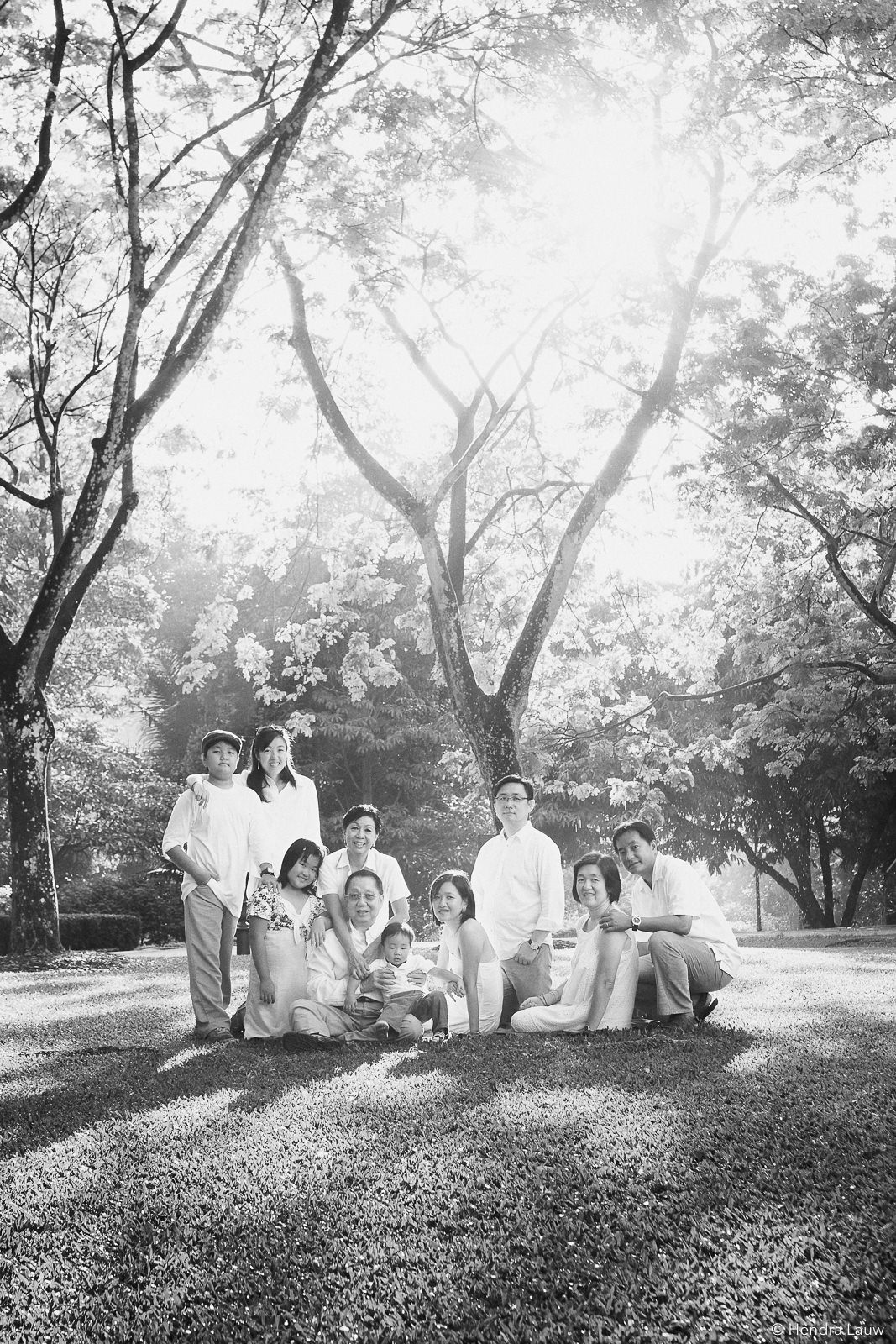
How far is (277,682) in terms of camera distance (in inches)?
1240

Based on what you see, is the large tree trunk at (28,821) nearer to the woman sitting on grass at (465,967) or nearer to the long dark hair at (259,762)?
the long dark hair at (259,762)

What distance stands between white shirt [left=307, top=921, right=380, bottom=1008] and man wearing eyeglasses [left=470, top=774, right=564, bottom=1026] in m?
1.01

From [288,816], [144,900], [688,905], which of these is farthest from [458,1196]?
[144,900]

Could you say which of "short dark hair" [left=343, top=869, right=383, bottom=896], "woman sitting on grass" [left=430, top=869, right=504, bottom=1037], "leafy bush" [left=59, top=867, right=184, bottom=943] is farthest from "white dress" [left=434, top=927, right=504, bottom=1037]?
"leafy bush" [left=59, top=867, right=184, bottom=943]

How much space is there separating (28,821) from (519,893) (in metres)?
8.39

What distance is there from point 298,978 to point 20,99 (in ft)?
34.2

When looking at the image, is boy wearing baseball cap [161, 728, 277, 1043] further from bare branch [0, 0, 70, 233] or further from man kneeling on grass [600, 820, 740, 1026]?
bare branch [0, 0, 70, 233]

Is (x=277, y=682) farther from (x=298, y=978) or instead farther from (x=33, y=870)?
(x=298, y=978)

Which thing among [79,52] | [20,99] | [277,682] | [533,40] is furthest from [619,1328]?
[277,682]

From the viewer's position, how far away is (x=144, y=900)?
23.9 meters

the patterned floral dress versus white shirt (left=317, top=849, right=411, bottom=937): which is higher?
white shirt (left=317, top=849, right=411, bottom=937)

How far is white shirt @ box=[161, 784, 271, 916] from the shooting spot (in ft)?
23.9

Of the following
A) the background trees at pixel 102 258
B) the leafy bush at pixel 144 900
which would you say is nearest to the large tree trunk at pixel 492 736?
the background trees at pixel 102 258

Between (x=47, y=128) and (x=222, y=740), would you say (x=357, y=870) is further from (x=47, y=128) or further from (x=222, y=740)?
(x=47, y=128)
